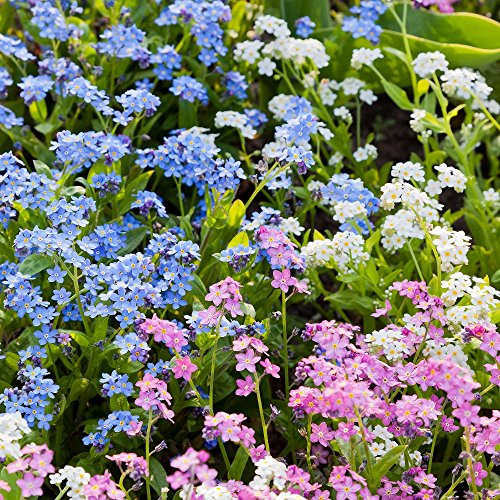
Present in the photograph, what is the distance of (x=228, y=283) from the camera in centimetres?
225

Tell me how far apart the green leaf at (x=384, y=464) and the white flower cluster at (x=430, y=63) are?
53.8 inches

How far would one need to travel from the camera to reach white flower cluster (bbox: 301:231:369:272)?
2691mm

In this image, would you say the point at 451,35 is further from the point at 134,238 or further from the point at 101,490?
the point at 101,490

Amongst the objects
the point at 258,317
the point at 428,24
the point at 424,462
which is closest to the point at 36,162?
the point at 258,317

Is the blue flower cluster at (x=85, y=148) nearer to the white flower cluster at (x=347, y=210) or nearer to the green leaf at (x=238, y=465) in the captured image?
the white flower cluster at (x=347, y=210)

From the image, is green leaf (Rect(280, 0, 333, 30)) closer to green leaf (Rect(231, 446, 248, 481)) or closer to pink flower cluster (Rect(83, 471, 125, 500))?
green leaf (Rect(231, 446, 248, 481))

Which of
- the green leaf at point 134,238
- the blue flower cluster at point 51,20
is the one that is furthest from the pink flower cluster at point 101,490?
the blue flower cluster at point 51,20

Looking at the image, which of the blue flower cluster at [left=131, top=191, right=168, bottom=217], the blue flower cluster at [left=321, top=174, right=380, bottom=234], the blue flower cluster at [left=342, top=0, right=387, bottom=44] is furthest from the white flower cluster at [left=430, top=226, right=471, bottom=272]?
the blue flower cluster at [left=342, top=0, right=387, bottom=44]

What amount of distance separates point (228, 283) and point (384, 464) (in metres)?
0.57

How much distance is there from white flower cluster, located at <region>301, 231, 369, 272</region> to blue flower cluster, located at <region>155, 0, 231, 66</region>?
97cm

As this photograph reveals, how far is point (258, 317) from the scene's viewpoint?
9.06ft

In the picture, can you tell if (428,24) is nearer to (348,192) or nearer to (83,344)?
(348,192)

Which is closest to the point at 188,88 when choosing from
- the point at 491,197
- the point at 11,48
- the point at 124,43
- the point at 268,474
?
the point at 124,43

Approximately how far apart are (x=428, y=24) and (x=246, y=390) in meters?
2.08
